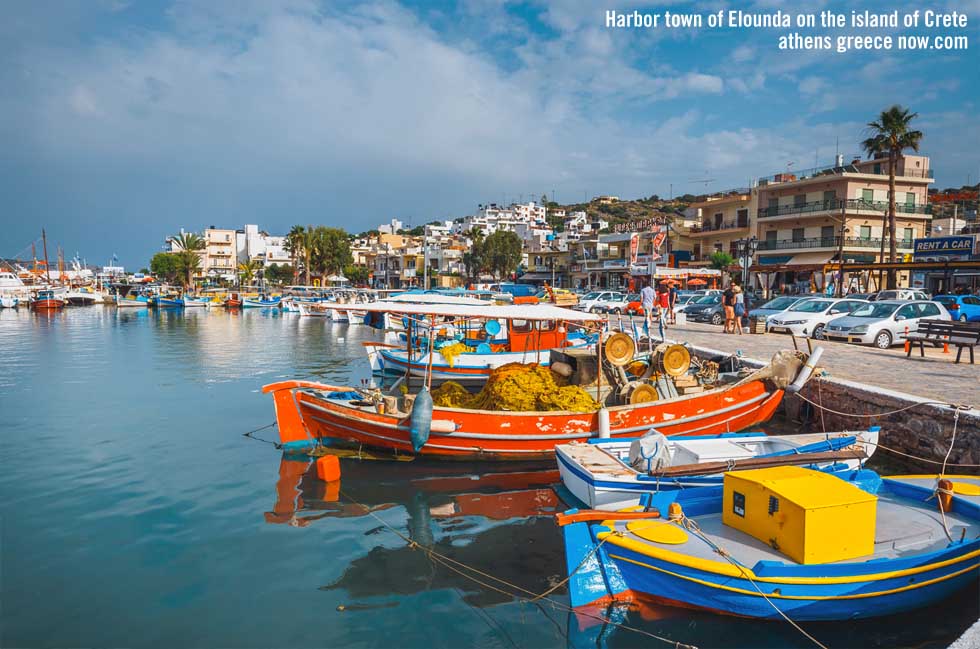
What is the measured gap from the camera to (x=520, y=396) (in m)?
12.1

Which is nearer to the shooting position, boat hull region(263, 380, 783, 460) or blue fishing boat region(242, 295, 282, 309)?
boat hull region(263, 380, 783, 460)

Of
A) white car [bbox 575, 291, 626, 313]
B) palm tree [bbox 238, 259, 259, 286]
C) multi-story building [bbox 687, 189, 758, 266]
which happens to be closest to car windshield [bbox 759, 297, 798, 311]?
white car [bbox 575, 291, 626, 313]

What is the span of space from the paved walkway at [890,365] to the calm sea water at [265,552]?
727 cm

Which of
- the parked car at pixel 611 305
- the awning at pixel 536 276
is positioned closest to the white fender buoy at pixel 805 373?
the parked car at pixel 611 305

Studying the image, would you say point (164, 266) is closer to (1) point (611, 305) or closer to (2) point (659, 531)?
(1) point (611, 305)

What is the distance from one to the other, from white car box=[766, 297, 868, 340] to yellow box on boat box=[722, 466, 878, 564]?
1832cm

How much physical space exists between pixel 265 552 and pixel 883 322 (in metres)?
20.6

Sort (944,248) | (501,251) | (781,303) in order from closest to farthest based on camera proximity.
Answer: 1. (781,303)
2. (944,248)
3. (501,251)

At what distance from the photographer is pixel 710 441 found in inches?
358

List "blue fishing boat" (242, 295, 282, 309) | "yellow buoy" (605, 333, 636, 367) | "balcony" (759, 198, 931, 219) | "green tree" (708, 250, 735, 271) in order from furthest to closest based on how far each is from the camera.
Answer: "blue fishing boat" (242, 295, 282, 309) → "green tree" (708, 250, 735, 271) → "balcony" (759, 198, 931, 219) → "yellow buoy" (605, 333, 636, 367)

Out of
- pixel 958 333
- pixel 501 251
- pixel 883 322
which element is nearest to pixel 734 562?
pixel 958 333

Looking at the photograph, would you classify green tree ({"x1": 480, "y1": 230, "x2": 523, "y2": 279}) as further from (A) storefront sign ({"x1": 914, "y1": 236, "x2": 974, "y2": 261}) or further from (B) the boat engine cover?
(B) the boat engine cover

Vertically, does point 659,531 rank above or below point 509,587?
above

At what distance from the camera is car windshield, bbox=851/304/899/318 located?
67.5 feet
